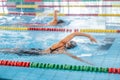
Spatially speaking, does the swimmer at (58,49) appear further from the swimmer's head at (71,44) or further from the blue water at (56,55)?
the blue water at (56,55)

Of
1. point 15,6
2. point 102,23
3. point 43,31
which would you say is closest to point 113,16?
point 102,23

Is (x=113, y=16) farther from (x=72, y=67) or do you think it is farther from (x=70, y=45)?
(x=72, y=67)

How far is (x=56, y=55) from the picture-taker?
562 centimetres

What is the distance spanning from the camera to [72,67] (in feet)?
13.7

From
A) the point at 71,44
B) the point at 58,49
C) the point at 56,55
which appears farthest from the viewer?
the point at 71,44

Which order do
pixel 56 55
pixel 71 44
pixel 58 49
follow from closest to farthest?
pixel 56 55 < pixel 58 49 < pixel 71 44

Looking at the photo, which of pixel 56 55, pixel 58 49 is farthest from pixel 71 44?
pixel 56 55

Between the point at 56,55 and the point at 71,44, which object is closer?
the point at 56,55

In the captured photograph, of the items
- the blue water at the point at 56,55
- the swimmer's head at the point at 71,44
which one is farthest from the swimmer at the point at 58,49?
the blue water at the point at 56,55

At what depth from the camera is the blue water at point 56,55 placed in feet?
15.5

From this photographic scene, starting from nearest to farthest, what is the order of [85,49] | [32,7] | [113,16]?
[85,49] < [113,16] < [32,7]

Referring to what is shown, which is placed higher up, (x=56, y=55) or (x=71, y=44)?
(x=71, y=44)

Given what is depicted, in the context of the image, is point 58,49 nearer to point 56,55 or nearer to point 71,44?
point 56,55

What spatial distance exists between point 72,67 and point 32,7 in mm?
6805
